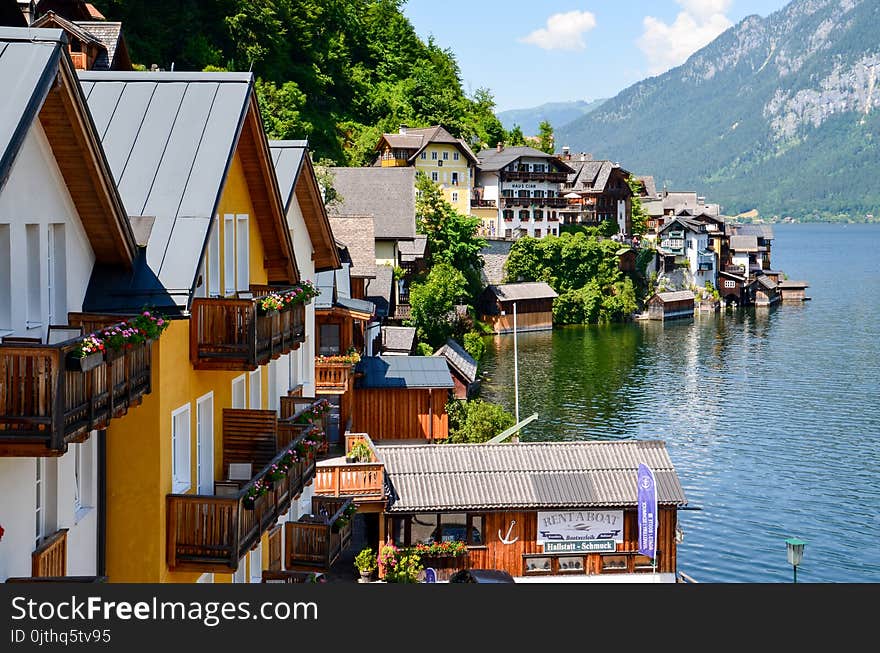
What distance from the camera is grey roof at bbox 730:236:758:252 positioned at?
148m

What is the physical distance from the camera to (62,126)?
12.0m

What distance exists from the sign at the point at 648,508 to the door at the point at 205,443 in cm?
1579

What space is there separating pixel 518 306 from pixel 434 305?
26533mm

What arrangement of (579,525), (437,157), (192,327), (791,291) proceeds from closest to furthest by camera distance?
(192,327) → (579,525) → (437,157) → (791,291)

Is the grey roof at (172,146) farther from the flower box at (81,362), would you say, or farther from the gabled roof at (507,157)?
the gabled roof at (507,157)

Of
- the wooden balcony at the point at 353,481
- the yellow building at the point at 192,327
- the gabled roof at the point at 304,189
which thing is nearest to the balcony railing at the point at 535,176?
the wooden balcony at the point at 353,481

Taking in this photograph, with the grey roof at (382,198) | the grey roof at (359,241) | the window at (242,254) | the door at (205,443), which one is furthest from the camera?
the grey roof at (382,198)

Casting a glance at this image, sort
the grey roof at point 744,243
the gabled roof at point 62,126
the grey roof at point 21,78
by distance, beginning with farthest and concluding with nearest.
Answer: the grey roof at point 744,243 < the gabled roof at point 62,126 < the grey roof at point 21,78

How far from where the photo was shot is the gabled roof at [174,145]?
1467 centimetres

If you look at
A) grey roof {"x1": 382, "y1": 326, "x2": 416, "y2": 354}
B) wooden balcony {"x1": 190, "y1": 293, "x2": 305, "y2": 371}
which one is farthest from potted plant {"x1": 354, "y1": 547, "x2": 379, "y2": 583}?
grey roof {"x1": 382, "y1": 326, "x2": 416, "y2": 354}

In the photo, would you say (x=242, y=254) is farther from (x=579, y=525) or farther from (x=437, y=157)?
(x=437, y=157)

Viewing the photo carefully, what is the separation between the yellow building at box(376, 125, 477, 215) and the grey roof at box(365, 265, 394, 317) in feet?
129

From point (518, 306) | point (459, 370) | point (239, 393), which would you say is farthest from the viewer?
point (518, 306)

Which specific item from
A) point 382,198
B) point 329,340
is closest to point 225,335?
point 329,340
